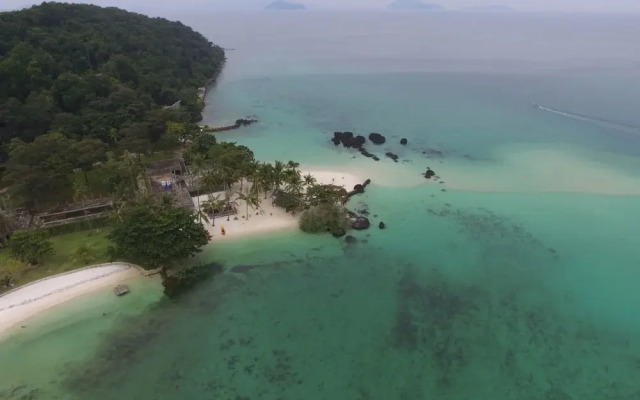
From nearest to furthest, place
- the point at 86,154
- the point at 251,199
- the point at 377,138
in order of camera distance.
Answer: the point at 251,199
the point at 86,154
the point at 377,138

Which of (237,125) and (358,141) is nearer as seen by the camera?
(358,141)

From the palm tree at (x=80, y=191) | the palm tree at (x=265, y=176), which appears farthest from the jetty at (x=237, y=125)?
the palm tree at (x=265, y=176)

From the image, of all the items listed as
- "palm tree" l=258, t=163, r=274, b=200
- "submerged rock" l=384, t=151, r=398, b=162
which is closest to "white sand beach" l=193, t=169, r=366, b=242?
"palm tree" l=258, t=163, r=274, b=200

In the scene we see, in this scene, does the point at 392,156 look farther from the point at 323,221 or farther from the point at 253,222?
the point at 253,222

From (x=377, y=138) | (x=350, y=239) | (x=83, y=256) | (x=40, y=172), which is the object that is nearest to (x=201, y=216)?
(x=83, y=256)

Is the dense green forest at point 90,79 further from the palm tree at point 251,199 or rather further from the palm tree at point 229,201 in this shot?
the palm tree at point 251,199

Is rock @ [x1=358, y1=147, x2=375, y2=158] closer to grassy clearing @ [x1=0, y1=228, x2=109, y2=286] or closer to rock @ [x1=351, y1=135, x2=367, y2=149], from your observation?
rock @ [x1=351, y1=135, x2=367, y2=149]

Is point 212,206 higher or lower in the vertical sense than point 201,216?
higher
